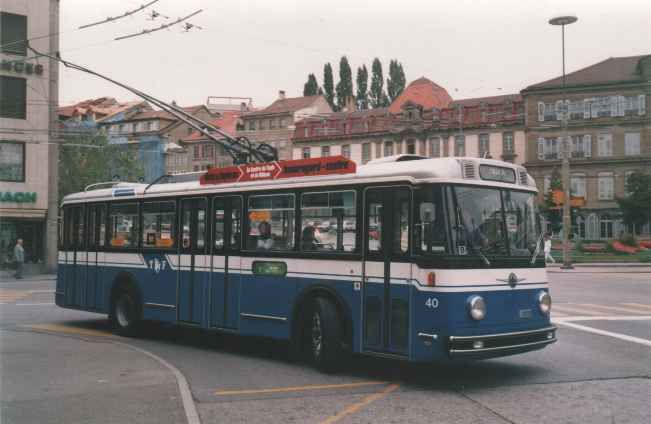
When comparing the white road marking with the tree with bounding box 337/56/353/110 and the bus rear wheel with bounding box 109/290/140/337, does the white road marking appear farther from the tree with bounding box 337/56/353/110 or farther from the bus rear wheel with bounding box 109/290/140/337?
the tree with bounding box 337/56/353/110

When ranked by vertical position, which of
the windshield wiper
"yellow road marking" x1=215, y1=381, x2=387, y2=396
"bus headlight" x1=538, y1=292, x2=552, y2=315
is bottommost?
"yellow road marking" x1=215, y1=381, x2=387, y2=396

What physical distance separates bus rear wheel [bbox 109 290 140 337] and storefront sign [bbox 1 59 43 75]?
1118 inches

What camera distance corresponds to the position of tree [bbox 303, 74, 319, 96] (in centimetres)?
10956

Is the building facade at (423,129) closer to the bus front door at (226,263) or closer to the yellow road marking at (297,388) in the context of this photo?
the bus front door at (226,263)

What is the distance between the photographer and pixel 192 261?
1316 centimetres

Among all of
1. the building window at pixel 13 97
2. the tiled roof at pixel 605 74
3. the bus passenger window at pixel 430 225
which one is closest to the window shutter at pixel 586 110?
the tiled roof at pixel 605 74

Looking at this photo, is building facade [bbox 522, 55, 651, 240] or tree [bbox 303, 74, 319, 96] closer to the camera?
building facade [bbox 522, 55, 651, 240]

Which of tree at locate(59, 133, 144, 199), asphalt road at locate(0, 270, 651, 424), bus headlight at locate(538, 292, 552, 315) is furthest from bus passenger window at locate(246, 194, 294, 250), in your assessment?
tree at locate(59, 133, 144, 199)

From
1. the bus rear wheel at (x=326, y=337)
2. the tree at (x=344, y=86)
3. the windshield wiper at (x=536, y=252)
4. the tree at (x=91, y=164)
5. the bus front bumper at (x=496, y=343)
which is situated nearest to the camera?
the bus front bumper at (x=496, y=343)

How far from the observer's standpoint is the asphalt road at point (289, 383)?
8.03 meters

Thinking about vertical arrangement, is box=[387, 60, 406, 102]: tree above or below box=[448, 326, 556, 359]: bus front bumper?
above

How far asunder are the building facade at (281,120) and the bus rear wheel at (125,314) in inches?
3230

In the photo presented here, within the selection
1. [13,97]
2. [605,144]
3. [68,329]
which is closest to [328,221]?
[68,329]

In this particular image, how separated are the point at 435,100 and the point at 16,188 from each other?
60.9 meters
